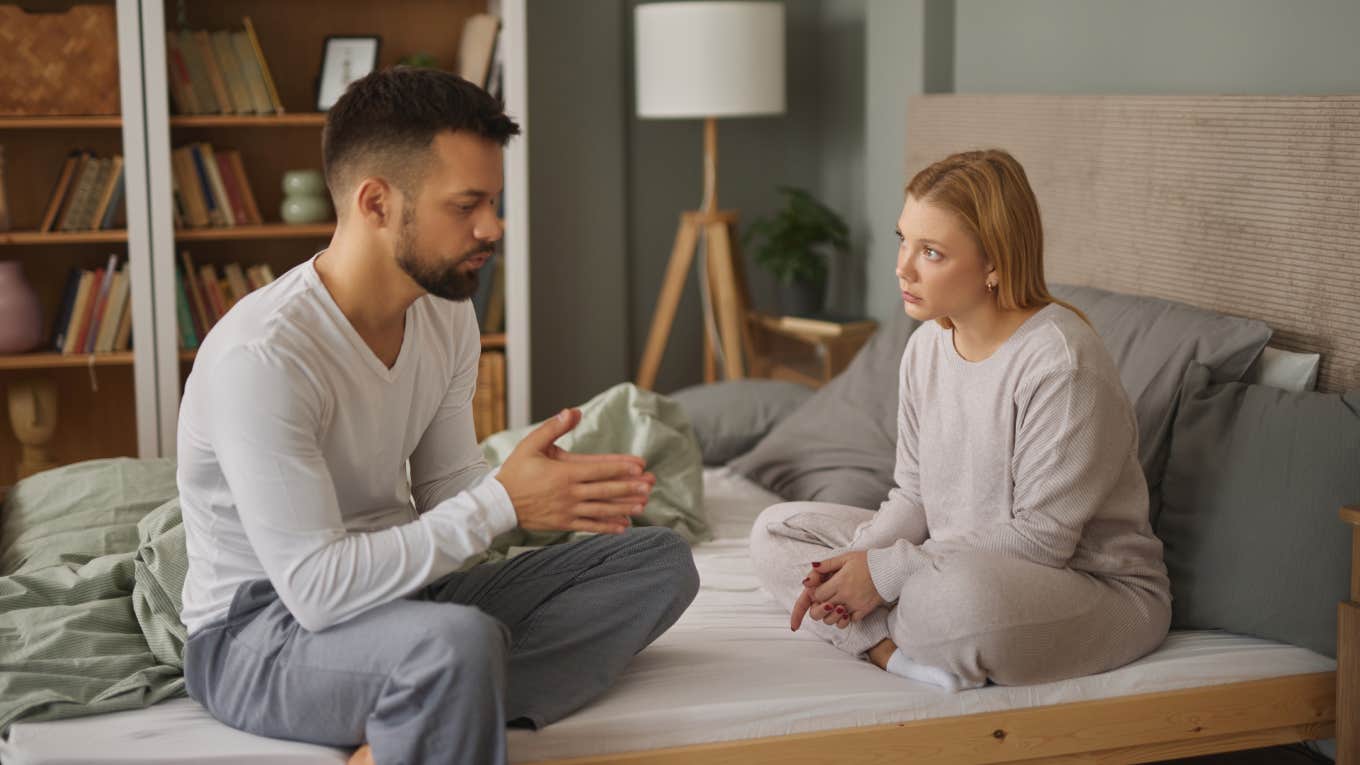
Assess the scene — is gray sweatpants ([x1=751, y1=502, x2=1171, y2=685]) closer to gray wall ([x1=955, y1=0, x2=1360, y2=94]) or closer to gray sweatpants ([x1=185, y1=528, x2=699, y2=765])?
gray sweatpants ([x1=185, y1=528, x2=699, y2=765])

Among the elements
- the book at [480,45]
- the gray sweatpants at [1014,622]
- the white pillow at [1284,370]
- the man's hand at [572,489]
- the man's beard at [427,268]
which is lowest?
the gray sweatpants at [1014,622]

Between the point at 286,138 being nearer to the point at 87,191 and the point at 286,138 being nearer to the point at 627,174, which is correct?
the point at 87,191

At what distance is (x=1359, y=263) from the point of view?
234cm

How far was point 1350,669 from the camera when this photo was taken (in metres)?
2.07

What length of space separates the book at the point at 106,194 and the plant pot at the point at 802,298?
1.89 meters

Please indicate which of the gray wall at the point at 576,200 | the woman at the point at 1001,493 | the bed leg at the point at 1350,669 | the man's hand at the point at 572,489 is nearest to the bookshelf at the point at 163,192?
the gray wall at the point at 576,200

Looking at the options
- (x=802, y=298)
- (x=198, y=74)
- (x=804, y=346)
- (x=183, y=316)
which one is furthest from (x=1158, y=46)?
(x=183, y=316)

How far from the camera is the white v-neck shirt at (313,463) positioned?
1649mm

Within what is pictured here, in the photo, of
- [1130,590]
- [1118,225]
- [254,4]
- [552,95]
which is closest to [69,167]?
[254,4]

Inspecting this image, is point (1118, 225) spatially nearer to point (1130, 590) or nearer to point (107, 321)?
point (1130, 590)

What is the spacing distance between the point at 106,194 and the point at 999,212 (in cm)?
265

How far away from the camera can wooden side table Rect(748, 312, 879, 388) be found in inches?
158

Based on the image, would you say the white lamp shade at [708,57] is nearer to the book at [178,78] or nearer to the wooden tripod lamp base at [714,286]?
the wooden tripod lamp base at [714,286]

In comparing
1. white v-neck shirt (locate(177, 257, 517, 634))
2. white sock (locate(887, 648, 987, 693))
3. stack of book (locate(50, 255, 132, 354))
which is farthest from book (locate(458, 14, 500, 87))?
white sock (locate(887, 648, 987, 693))
